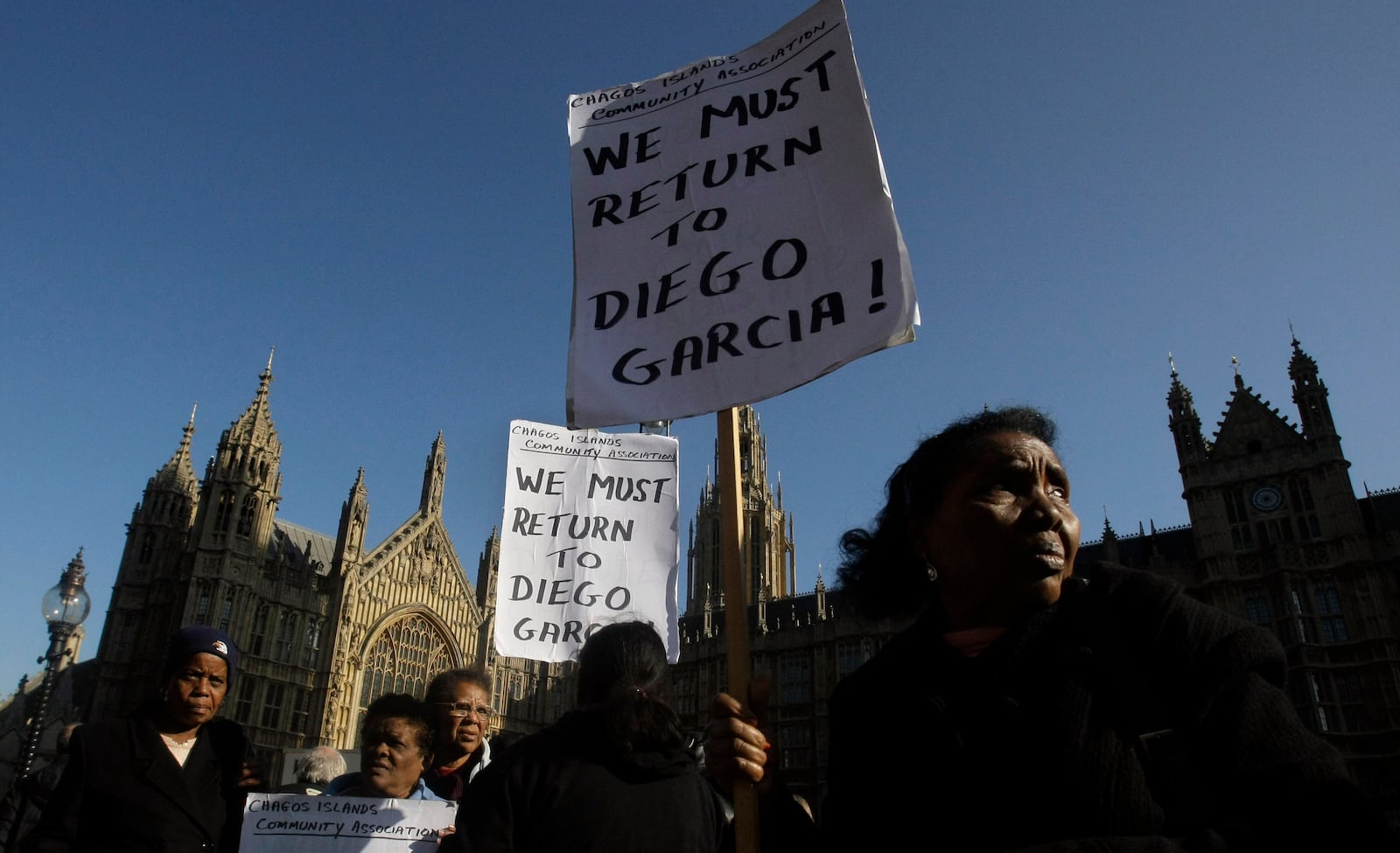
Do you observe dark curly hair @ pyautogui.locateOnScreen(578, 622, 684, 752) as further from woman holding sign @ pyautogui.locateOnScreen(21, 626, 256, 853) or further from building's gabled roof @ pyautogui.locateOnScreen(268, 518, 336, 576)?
building's gabled roof @ pyautogui.locateOnScreen(268, 518, 336, 576)

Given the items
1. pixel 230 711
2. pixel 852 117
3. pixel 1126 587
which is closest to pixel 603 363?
pixel 852 117

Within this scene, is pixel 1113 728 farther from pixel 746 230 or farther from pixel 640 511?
pixel 640 511

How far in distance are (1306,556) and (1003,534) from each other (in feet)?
99.4

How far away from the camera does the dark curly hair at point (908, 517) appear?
2449 mm

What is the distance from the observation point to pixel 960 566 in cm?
225

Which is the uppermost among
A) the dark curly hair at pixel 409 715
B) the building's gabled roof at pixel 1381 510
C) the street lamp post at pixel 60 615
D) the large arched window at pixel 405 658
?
the building's gabled roof at pixel 1381 510

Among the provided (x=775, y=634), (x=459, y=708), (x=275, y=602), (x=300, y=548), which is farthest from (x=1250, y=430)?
(x=300, y=548)

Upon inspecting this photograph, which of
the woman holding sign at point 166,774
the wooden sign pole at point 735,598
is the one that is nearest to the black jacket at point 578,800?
the wooden sign pole at point 735,598

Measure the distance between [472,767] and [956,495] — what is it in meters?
3.97

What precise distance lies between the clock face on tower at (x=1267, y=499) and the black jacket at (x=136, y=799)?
3152 centimetres

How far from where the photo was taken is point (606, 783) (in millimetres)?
2789

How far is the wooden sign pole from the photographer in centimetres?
223

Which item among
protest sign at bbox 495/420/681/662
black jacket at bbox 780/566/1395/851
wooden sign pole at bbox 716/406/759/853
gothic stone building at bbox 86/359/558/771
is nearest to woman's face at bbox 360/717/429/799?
wooden sign pole at bbox 716/406/759/853

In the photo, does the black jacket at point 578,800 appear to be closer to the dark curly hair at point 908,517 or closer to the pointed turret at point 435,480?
the dark curly hair at point 908,517
